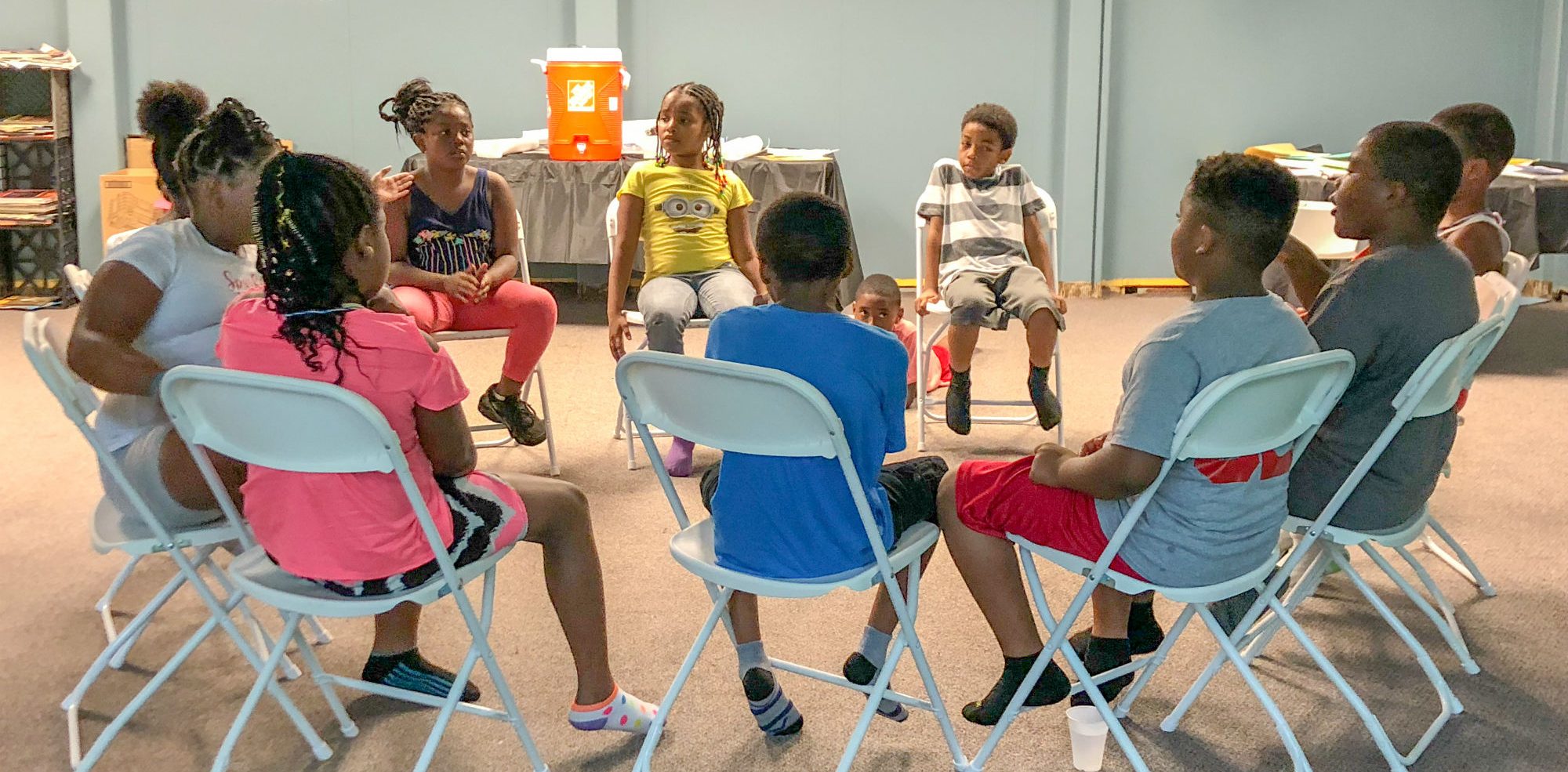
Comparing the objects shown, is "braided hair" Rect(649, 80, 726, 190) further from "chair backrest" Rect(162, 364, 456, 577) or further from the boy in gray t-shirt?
"chair backrest" Rect(162, 364, 456, 577)

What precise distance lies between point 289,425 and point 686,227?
231 centimetres

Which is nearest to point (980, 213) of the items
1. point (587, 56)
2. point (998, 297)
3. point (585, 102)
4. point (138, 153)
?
point (998, 297)

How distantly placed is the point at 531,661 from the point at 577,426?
1900mm

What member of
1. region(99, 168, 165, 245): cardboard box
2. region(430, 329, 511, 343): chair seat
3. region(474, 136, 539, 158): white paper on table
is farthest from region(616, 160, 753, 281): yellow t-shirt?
region(99, 168, 165, 245): cardboard box

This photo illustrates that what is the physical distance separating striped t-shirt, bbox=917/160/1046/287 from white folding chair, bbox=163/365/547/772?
2.53 m

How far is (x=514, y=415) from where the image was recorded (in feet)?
12.9

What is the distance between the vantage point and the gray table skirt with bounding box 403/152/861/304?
6.28 m

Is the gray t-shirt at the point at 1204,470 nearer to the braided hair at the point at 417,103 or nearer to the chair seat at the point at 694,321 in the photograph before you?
the chair seat at the point at 694,321

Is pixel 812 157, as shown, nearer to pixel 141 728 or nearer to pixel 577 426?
pixel 577 426

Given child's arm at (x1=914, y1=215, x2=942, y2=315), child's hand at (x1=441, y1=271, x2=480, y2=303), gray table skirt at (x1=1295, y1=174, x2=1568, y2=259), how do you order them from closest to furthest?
child's hand at (x1=441, y1=271, x2=480, y2=303)
child's arm at (x1=914, y1=215, x2=942, y2=315)
gray table skirt at (x1=1295, y1=174, x2=1568, y2=259)

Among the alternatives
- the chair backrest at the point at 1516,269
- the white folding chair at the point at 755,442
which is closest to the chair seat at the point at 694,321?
the white folding chair at the point at 755,442

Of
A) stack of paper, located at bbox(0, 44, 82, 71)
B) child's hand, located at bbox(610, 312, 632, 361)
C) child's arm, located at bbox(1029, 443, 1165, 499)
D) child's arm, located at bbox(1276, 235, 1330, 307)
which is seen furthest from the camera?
stack of paper, located at bbox(0, 44, 82, 71)

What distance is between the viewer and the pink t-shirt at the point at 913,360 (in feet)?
15.0

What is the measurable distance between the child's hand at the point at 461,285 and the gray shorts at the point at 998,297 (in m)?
1.40
